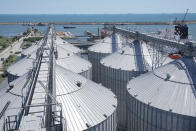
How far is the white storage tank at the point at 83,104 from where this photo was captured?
13.3 m

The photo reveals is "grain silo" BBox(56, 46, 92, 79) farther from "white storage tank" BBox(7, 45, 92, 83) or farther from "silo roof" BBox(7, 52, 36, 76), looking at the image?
"silo roof" BBox(7, 52, 36, 76)

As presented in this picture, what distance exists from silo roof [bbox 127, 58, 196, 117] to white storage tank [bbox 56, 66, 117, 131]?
283cm

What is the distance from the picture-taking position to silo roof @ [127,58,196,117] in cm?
1486

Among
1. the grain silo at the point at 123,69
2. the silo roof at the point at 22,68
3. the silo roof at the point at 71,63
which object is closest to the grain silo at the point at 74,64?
the silo roof at the point at 71,63

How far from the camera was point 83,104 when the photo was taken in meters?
14.8

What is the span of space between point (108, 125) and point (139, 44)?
51.3 ft

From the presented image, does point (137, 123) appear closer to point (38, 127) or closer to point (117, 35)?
point (38, 127)

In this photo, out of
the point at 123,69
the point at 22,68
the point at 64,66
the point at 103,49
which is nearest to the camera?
the point at 123,69

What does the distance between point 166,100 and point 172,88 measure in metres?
1.25

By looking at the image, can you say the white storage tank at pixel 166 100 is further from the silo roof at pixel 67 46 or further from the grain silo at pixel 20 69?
the silo roof at pixel 67 46

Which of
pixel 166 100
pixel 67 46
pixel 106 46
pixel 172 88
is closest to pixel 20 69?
pixel 67 46

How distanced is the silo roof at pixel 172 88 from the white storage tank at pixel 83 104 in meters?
2.83

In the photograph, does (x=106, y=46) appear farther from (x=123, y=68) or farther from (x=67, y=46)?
(x=123, y=68)

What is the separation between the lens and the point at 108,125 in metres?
14.9
